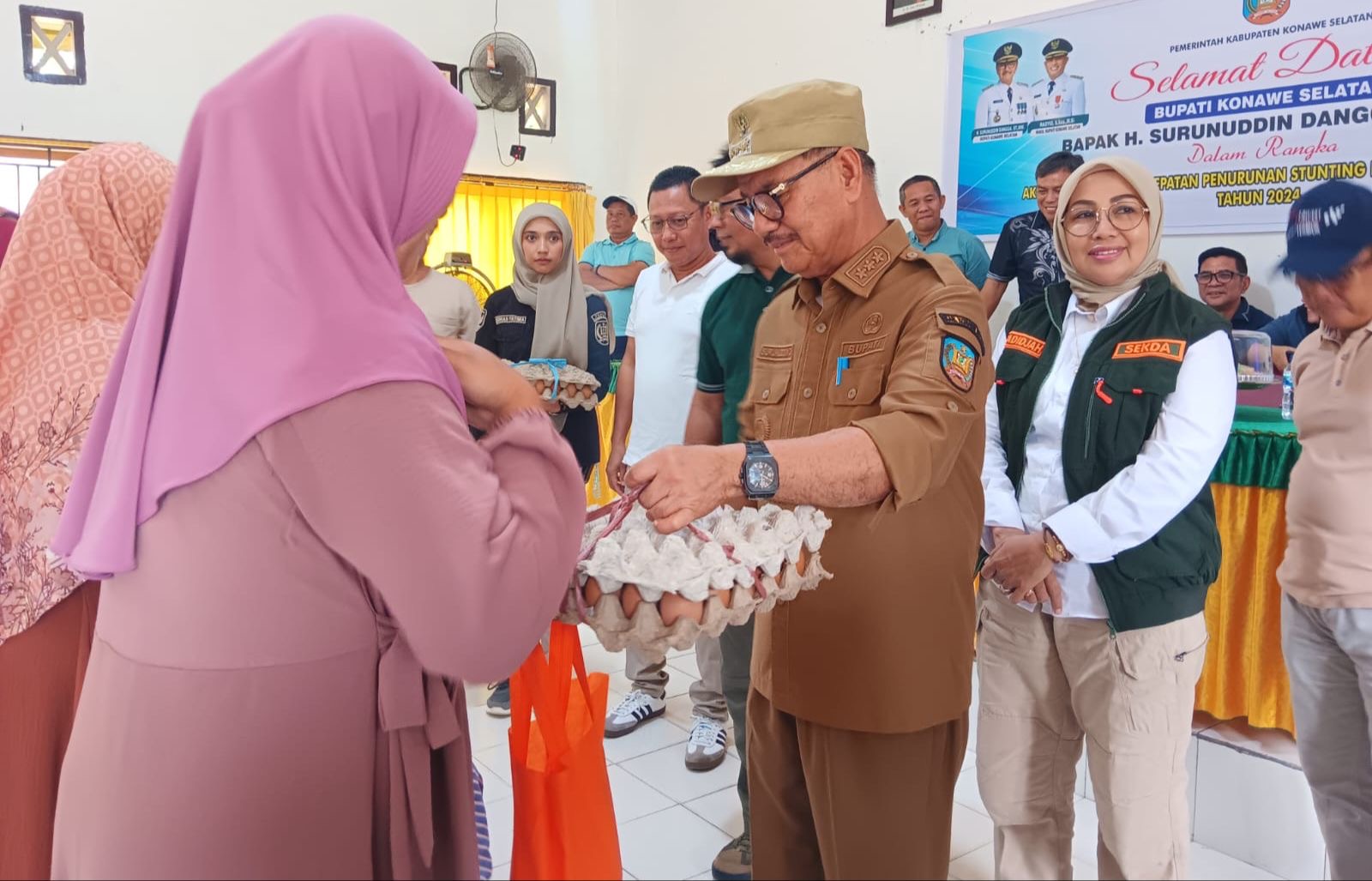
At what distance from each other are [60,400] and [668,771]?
2139 mm

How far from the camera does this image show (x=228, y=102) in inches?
33.5

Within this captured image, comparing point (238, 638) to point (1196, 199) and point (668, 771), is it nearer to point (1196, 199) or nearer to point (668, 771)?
point (668, 771)

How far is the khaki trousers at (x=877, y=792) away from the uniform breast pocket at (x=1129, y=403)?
0.62 meters

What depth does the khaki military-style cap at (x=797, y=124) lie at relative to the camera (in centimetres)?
152

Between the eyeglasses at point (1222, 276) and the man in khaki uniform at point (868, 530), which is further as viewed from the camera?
the eyeglasses at point (1222, 276)

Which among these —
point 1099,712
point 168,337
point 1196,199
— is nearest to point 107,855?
point 168,337

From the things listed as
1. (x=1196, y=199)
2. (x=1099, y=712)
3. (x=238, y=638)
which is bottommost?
(x=1099, y=712)

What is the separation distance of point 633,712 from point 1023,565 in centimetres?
182

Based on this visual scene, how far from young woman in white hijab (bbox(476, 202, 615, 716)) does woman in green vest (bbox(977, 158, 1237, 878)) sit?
1.77m

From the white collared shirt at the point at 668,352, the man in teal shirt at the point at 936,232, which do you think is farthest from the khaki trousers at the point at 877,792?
the man in teal shirt at the point at 936,232

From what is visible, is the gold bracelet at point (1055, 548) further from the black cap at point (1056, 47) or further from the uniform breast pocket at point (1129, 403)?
the black cap at point (1056, 47)

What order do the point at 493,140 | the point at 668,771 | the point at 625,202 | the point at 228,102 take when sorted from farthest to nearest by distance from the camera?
1. the point at 493,140
2. the point at 625,202
3. the point at 668,771
4. the point at 228,102

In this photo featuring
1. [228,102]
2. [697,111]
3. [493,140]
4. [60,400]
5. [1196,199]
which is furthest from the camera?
[493,140]

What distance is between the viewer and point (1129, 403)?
1.80 m
